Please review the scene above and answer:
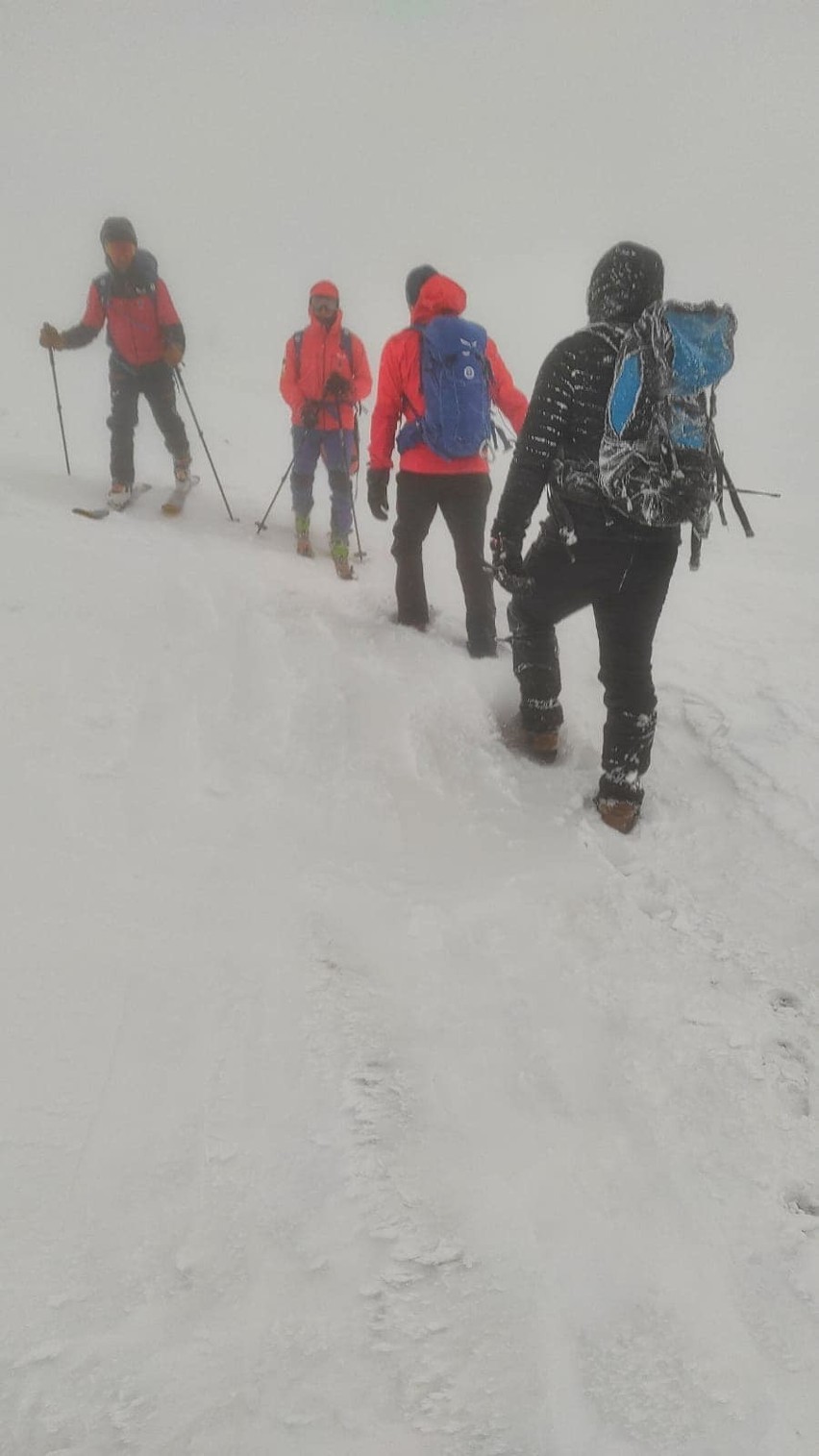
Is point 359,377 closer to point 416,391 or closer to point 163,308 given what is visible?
point 163,308

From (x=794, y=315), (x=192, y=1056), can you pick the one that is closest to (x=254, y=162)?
(x=794, y=315)

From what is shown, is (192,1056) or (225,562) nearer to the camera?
(192,1056)

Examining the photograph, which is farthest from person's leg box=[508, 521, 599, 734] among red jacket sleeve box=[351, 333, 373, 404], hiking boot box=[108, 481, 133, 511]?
hiking boot box=[108, 481, 133, 511]

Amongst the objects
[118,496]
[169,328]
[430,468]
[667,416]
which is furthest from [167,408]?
[667,416]

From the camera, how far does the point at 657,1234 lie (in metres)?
1.82

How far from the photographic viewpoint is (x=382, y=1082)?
6.83 feet

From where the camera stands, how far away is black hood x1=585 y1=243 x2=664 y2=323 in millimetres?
2930

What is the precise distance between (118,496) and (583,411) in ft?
17.6

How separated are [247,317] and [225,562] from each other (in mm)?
30586

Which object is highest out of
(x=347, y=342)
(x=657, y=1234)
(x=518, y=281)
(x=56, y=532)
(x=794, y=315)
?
(x=518, y=281)

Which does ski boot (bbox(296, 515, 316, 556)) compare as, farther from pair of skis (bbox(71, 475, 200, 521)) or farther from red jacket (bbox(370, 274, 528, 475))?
red jacket (bbox(370, 274, 528, 475))

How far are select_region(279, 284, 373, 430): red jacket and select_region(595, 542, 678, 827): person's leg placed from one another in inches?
162

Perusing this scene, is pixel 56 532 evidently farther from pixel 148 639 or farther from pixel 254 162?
pixel 254 162

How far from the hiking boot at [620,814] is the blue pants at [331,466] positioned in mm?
4187
